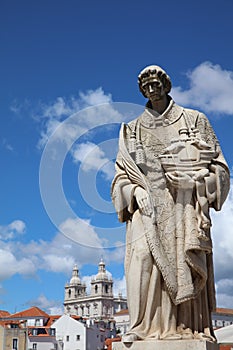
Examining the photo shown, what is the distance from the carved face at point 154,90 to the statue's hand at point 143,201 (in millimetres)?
1498

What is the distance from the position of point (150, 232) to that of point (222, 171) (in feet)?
4.34

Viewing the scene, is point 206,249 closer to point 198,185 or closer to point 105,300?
point 198,185

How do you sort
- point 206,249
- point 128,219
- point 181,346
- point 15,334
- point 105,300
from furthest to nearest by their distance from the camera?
point 105,300
point 15,334
point 128,219
point 206,249
point 181,346

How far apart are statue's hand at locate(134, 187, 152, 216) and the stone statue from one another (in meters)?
0.01

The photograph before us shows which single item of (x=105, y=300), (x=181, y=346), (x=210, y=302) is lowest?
(x=181, y=346)

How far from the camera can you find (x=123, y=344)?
6.81 metres

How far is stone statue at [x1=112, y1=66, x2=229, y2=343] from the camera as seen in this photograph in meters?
7.02

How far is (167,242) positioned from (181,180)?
85 cm

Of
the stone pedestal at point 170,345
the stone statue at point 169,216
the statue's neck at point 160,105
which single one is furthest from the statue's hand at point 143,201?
the stone pedestal at point 170,345

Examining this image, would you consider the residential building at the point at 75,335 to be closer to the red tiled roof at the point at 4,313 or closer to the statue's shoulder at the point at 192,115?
the red tiled roof at the point at 4,313

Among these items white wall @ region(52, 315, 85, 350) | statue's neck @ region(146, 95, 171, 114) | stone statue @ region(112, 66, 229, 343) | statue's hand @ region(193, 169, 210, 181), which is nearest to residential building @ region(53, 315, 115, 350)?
white wall @ region(52, 315, 85, 350)

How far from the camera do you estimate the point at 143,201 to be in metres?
7.33

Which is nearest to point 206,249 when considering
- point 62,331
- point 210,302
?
point 210,302

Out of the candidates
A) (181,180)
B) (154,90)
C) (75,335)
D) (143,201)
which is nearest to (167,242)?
(143,201)
